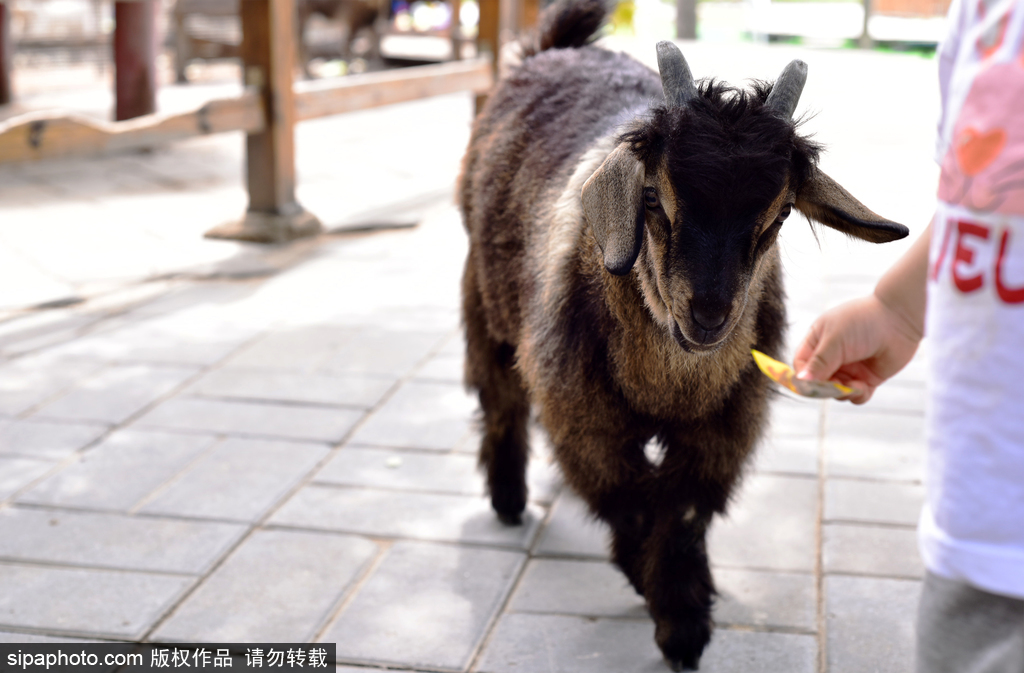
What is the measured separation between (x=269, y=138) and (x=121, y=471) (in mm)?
3812

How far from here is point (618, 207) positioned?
2.23m

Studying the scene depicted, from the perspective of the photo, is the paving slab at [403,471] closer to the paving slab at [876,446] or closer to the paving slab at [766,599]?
the paving slab at [766,599]

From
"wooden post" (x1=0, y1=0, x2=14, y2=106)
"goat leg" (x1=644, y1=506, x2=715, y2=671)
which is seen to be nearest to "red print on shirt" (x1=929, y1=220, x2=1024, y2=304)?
"goat leg" (x1=644, y1=506, x2=715, y2=671)

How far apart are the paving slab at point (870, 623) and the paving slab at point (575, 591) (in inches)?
20.4

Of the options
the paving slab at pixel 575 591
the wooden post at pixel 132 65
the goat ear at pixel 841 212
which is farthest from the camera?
the wooden post at pixel 132 65

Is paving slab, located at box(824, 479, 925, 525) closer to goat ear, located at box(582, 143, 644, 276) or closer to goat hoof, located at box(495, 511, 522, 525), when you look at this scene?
goat hoof, located at box(495, 511, 522, 525)

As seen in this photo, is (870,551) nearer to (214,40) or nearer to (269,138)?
(269,138)

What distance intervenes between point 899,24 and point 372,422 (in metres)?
21.2

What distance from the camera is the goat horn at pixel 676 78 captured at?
234 cm

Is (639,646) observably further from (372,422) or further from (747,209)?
(372,422)

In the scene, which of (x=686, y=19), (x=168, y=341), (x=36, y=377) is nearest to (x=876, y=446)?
(x=168, y=341)

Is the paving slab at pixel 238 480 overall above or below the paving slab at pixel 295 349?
below

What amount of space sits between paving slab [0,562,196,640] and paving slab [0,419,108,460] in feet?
2.69

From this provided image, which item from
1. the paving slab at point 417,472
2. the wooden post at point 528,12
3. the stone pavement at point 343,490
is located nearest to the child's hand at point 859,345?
the stone pavement at point 343,490
